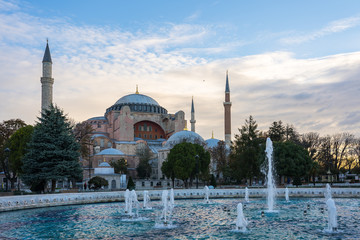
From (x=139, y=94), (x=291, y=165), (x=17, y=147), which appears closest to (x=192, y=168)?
(x=291, y=165)

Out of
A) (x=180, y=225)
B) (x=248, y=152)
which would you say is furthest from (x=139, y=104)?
(x=180, y=225)

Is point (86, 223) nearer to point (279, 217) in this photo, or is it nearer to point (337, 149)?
point (279, 217)

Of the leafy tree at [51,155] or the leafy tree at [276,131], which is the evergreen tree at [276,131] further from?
the leafy tree at [51,155]

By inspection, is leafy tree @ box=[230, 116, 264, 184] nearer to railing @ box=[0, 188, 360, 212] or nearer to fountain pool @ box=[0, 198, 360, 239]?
railing @ box=[0, 188, 360, 212]

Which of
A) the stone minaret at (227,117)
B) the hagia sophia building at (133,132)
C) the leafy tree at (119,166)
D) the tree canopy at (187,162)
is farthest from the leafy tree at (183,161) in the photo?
the stone minaret at (227,117)

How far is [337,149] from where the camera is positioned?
165 ft

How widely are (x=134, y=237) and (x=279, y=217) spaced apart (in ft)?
21.7

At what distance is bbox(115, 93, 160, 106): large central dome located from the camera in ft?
246

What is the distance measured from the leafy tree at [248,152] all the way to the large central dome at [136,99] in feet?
131

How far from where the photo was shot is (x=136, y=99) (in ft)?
248

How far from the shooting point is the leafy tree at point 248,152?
3609 cm

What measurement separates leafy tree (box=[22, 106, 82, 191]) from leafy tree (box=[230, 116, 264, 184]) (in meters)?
16.3

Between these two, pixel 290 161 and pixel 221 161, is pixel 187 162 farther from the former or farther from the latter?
pixel 221 161

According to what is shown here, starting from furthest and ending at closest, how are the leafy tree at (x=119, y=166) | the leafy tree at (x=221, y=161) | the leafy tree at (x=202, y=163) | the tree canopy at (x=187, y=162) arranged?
the leafy tree at (x=119, y=166)
the leafy tree at (x=221, y=161)
the leafy tree at (x=202, y=163)
the tree canopy at (x=187, y=162)
